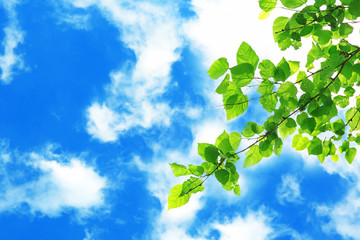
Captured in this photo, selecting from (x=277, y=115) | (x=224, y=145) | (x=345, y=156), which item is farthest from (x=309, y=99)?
(x=345, y=156)

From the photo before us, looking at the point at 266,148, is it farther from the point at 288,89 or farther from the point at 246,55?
the point at 246,55

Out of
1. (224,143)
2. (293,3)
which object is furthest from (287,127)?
(293,3)

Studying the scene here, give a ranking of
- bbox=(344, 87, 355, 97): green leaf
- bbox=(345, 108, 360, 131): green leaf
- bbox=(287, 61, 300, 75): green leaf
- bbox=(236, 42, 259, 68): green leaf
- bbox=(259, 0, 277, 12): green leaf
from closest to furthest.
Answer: bbox=(236, 42, 259, 68): green leaf < bbox=(259, 0, 277, 12): green leaf < bbox=(287, 61, 300, 75): green leaf < bbox=(345, 108, 360, 131): green leaf < bbox=(344, 87, 355, 97): green leaf

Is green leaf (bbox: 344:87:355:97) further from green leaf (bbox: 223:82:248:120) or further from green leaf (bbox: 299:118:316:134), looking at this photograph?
green leaf (bbox: 223:82:248:120)

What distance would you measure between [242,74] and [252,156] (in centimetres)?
79

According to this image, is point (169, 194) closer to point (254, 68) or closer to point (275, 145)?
point (275, 145)

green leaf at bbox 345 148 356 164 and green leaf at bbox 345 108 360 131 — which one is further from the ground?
green leaf at bbox 345 108 360 131

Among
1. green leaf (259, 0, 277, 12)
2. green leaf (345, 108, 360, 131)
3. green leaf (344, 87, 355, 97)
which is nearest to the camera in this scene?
green leaf (259, 0, 277, 12)

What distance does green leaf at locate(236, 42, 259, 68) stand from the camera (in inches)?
79.6

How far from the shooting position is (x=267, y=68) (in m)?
2.17

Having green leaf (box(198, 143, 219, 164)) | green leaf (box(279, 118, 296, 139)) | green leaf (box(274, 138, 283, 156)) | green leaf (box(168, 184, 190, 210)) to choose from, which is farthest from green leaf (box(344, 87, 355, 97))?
green leaf (box(168, 184, 190, 210))

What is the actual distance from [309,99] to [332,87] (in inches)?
13.0

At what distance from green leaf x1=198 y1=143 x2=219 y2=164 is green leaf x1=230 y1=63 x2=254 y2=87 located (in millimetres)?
494

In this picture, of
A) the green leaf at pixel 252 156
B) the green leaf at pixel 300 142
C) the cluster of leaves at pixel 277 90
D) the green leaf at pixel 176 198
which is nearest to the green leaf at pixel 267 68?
the cluster of leaves at pixel 277 90
